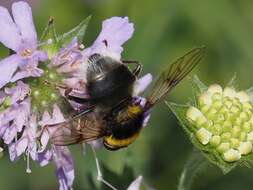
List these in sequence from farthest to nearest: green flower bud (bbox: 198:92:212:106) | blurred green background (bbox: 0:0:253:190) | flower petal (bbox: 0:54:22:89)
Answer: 1. blurred green background (bbox: 0:0:253:190)
2. green flower bud (bbox: 198:92:212:106)
3. flower petal (bbox: 0:54:22:89)

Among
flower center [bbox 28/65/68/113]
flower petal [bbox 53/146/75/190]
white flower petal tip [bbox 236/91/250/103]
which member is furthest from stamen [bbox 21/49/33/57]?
white flower petal tip [bbox 236/91/250/103]

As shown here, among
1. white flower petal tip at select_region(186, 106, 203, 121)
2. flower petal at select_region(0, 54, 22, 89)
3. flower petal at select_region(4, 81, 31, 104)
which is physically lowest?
white flower petal tip at select_region(186, 106, 203, 121)

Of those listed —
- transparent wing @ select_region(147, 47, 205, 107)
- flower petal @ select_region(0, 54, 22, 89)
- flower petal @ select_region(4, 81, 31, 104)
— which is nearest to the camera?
flower petal @ select_region(0, 54, 22, 89)

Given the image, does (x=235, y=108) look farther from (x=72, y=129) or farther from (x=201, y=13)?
(x=201, y=13)

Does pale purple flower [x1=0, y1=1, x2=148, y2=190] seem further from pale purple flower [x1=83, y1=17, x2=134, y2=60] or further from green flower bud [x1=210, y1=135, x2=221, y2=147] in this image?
green flower bud [x1=210, y1=135, x2=221, y2=147]

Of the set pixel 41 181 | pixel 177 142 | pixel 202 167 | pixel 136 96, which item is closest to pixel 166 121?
pixel 177 142

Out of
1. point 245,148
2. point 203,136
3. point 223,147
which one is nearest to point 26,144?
point 203,136
